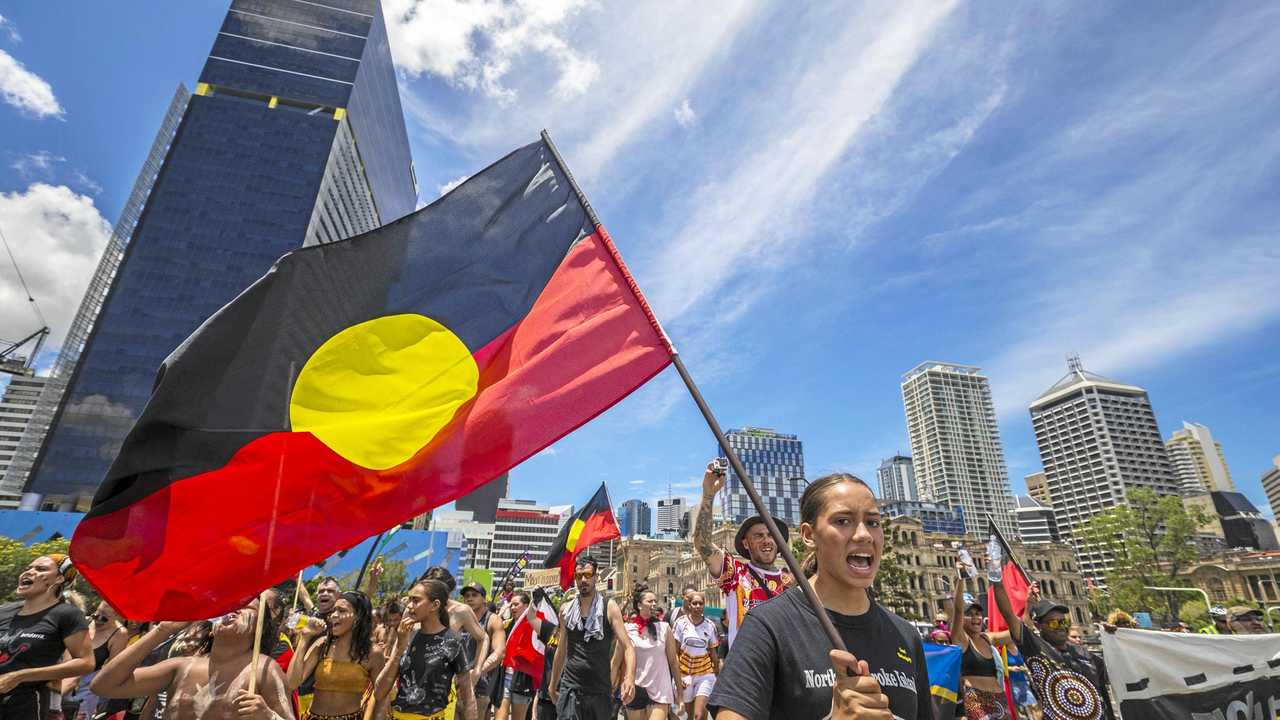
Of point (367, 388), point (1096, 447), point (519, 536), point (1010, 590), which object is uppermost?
point (1096, 447)

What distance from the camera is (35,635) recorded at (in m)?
4.75

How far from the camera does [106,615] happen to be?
6711mm

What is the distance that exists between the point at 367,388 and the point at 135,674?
2175 mm

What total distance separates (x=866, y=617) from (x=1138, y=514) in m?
58.8

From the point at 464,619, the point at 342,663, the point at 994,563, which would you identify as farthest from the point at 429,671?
the point at 994,563

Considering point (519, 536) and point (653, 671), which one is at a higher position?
point (519, 536)

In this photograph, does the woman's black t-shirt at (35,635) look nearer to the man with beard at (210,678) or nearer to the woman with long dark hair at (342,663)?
the woman with long dark hair at (342,663)

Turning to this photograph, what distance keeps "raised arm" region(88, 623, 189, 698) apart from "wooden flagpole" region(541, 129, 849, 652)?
3579mm

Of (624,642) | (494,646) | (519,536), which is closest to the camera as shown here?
(624,642)

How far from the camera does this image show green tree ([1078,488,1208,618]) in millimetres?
44125

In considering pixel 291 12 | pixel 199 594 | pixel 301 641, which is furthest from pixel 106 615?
pixel 291 12

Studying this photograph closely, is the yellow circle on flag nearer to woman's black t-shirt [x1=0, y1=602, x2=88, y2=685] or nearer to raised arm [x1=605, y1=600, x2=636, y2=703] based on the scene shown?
woman's black t-shirt [x1=0, y1=602, x2=88, y2=685]

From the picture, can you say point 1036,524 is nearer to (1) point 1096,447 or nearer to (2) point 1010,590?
(1) point 1096,447

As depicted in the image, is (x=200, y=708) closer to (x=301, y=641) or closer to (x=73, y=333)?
(x=301, y=641)
